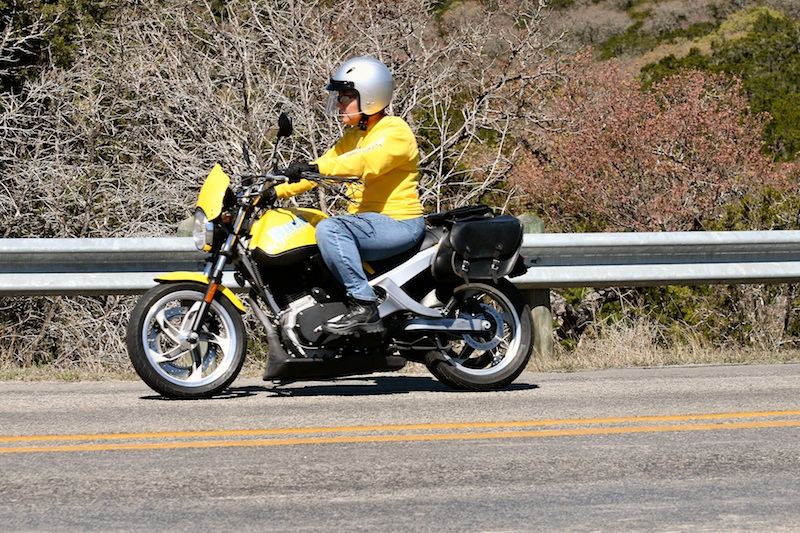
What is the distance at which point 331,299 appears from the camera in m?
7.24

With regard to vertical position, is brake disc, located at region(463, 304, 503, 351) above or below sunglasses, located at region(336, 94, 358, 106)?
below

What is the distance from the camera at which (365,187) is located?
295 inches

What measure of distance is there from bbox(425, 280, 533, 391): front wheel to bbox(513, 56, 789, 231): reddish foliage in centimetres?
832

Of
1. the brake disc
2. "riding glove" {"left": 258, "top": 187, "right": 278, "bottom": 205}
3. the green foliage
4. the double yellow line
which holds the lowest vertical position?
the double yellow line

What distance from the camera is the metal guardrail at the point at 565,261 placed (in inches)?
327

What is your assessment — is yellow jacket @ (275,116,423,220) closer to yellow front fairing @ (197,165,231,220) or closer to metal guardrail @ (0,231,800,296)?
yellow front fairing @ (197,165,231,220)

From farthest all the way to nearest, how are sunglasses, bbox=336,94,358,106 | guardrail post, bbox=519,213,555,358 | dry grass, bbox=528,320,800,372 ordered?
guardrail post, bbox=519,213,555,358
dry grass, bbox=528,320,800,372
sunglasses, bbox=336,94,358,106

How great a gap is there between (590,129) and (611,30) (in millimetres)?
43443

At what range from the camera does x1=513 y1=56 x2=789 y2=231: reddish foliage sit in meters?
18.3

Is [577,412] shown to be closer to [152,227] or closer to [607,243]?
[607,243]

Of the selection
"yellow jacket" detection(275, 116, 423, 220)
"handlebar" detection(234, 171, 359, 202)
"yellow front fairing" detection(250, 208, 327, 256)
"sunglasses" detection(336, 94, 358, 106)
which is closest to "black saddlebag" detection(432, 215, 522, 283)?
"yellow jacket" detection(275, 116, 423, 220)

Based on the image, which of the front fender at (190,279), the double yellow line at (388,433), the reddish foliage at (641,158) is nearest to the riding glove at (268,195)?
the front fender at (190,279)

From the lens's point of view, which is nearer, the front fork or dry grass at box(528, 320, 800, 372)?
the front fork

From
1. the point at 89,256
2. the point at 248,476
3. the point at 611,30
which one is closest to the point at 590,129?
the point at 89,256
